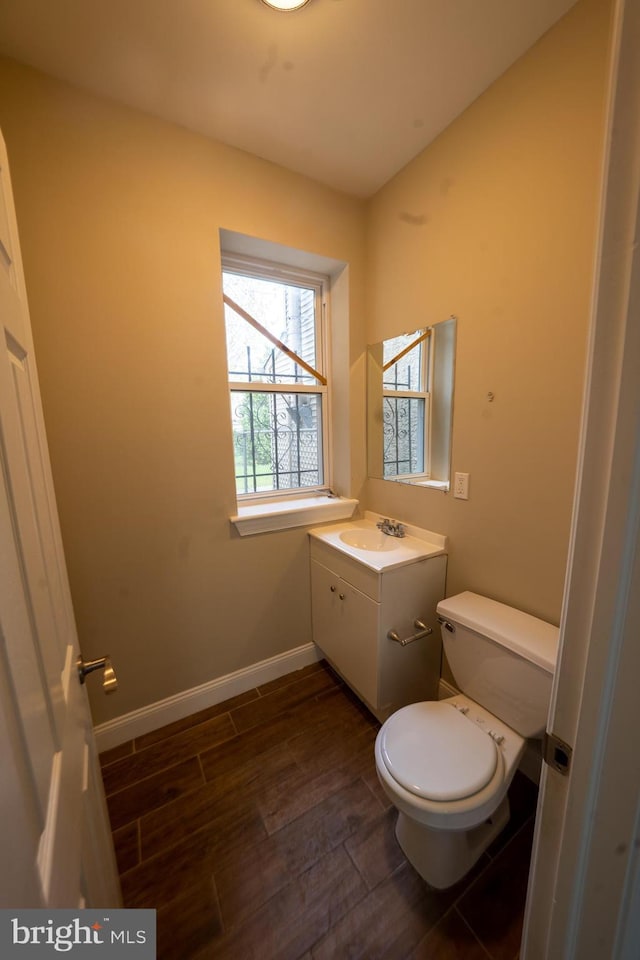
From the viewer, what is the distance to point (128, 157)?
1.31m

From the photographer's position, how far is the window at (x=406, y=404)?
1658 millimetres

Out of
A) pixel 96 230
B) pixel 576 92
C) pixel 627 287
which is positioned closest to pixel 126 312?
pixel 96 230

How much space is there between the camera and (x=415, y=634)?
1516mm

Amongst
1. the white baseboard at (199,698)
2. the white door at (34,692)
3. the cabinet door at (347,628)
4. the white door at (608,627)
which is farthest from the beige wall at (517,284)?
the white door at (34,692)

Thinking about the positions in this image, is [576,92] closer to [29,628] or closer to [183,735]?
[29,628]

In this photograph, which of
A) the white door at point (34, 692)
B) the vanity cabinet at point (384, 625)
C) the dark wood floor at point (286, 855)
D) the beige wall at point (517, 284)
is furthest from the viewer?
the vanity cabinet at point (384, 625)

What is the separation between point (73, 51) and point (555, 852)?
7.90ft

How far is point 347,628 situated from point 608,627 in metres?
1.32

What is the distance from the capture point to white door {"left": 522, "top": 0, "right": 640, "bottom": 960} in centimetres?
37

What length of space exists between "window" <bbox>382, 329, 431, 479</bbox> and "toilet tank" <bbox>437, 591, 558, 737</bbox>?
2.21ft

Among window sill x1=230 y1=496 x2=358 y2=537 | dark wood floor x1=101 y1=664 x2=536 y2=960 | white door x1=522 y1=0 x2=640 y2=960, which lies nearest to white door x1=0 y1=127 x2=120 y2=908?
dark wood floor x1=101 y1=664 x2=536 y2=960

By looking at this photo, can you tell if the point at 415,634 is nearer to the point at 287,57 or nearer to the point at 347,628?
the point at 347,628

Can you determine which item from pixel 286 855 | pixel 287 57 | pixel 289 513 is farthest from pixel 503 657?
pixel 287 57

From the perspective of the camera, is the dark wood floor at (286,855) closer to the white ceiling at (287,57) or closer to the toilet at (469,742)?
the toilet at (469,742)
